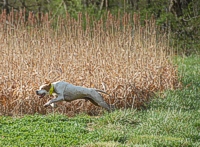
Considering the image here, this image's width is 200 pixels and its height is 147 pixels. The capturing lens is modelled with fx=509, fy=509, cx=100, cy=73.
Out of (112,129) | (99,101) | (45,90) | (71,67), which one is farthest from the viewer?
(71,67)

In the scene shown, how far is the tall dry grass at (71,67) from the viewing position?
9.42m

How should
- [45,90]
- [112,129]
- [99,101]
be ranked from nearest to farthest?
1. [112,129]
2. [45,90]
3. [99,101]

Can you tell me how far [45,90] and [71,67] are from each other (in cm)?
201

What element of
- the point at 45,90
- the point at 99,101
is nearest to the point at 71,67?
the point at 99,101

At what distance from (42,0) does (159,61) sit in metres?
16.2

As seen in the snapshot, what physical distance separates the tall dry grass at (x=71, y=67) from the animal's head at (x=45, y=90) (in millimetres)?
1059

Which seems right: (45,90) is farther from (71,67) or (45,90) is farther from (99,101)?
(71,67)

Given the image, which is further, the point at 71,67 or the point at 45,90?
the point at 71,67

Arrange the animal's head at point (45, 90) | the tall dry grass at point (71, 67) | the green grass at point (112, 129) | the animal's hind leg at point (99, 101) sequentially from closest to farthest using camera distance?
1. the green grass at point (112, 129)
2. the animal's head at point (45, 90)
3. the animal's hind leg at point (99, 101)
4. the tall dry grass at point (71, 67)

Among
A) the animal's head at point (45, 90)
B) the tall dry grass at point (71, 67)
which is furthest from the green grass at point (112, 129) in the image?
the tall dry grass at point (71, 67)

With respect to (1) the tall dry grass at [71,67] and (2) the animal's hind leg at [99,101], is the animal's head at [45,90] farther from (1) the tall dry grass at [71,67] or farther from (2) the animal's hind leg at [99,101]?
(1) the tall dry grass at [71,67]

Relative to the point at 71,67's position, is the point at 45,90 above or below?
below

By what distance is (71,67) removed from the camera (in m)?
10.2

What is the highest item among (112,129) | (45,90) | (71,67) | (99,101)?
(71,67)
